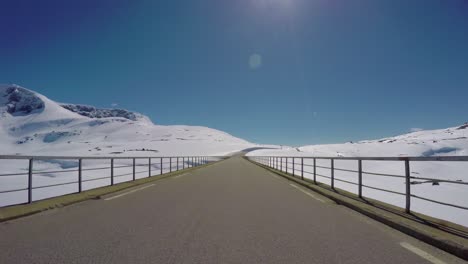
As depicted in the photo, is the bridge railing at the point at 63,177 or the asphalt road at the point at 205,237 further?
the bridge railing at the point at 63,177

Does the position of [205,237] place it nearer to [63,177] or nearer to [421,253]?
[421,253]

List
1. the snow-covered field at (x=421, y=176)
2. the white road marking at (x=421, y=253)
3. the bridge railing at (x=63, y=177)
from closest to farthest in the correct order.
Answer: the white road marking at (x=421, y=253), the bridge railing at (x=63, y=177), the snow-covered field at (x=421, y=176)

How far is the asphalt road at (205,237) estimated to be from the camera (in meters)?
3.68

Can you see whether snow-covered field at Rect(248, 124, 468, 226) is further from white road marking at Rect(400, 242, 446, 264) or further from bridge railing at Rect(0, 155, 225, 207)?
white road marking at Rect(400, 242, 446, 264)

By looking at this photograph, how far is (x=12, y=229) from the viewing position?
200 inches

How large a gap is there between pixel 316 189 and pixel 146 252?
835cm

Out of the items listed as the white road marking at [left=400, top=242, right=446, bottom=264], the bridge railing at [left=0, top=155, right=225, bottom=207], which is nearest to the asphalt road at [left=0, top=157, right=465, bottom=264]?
the white road marking at [left=400, top=242, right=446, bottom=264]

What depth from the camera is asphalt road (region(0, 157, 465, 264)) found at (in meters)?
3.68

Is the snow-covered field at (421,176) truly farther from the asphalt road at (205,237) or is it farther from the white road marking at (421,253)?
the white road marking at (421,253)

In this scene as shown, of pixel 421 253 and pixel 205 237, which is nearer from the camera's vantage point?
pixel 421 253

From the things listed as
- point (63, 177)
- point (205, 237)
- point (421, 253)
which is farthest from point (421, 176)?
point (63, 177)

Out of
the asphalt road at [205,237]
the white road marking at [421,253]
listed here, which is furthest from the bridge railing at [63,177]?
the white road marking at [421,253]

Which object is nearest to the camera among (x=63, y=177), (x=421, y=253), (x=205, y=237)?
(x=421, y=253)

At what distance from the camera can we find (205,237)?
4.59 m
